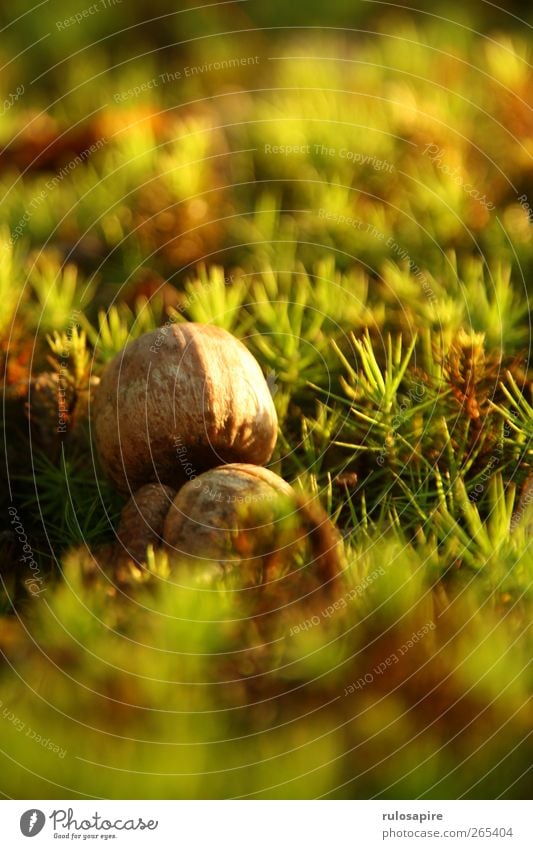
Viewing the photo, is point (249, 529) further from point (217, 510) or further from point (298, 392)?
point (298, 392)

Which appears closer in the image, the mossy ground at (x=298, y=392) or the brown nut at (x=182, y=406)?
the mossy ground at (x=298, y=392)

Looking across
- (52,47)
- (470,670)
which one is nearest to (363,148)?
(52,47)

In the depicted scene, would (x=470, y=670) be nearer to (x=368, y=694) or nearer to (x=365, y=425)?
(x=368, y=694)

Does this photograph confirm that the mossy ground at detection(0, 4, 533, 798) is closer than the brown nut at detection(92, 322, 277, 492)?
Yes

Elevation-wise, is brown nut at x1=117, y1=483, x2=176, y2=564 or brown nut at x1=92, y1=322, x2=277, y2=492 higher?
brown nut at x1=92, y1=322, x2=277, y2=492
